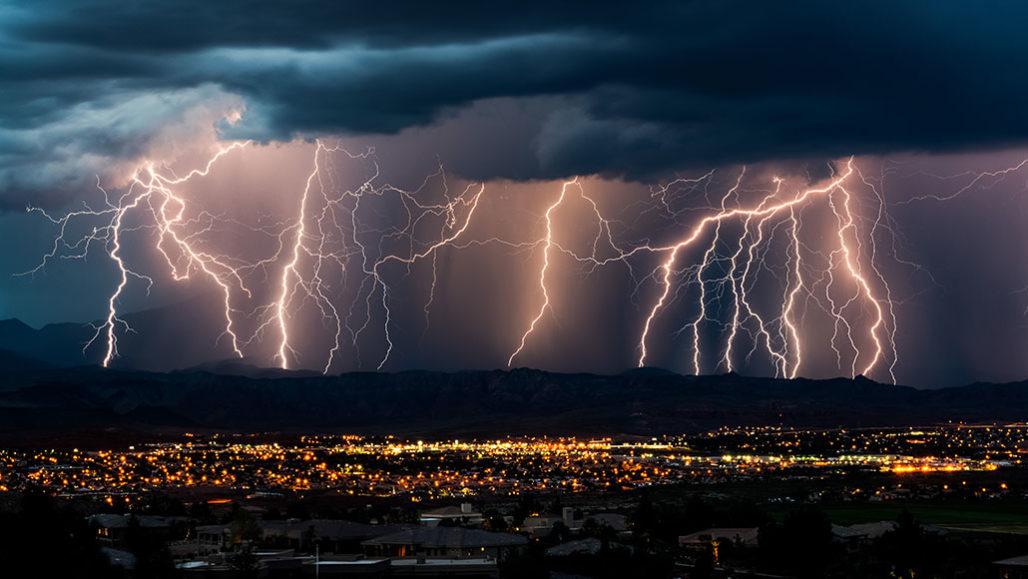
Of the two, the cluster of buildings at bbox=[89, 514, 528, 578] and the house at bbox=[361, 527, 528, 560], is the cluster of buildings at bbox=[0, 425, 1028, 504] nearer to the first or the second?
the cluster of buildings at bbox=[89, 514, 528, 578]

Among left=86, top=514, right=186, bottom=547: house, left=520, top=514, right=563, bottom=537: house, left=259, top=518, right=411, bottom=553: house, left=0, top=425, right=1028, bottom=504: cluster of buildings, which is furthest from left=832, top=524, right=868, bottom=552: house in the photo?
left=0, top=425, right=1028, bottom=504: cluster of buildings

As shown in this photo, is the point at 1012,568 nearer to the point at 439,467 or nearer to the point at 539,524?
the point at 539,524

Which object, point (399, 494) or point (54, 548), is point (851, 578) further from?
point (399, 494)

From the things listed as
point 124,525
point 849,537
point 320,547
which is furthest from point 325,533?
point 849,537

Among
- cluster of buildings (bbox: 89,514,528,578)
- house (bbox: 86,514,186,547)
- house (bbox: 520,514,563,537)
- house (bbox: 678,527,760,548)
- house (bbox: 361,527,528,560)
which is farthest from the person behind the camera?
house (bbox: 520,514,563,537)

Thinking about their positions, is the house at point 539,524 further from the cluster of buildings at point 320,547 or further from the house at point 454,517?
the cluster of buildings at point 320,547

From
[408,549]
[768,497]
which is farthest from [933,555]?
[768,497]

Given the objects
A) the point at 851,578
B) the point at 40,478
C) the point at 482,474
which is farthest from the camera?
the point at 482,474

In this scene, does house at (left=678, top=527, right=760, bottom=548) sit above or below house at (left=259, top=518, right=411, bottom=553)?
below
